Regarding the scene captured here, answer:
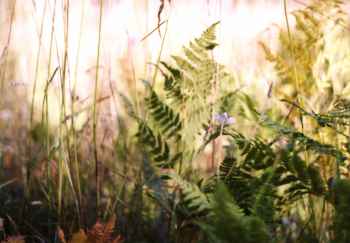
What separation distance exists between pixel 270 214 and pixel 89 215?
59cm

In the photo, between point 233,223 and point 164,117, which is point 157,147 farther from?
point 233,223

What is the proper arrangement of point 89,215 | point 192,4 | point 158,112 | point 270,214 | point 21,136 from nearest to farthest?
point 270,214
point 158,112
point 89,215
point 21,136
point 192,4

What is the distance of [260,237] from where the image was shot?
87 cm

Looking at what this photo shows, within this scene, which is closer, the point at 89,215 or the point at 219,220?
the point at 219,220

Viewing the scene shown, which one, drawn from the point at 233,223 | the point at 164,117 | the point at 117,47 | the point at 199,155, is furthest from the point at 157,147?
the point at 117,47

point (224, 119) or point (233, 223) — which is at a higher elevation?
point (224, 119)

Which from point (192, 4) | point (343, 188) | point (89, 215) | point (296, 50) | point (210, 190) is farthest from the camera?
point (192, 4)

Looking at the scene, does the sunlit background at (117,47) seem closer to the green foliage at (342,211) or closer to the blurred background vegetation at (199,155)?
the blurred background vegetation at (199,155)

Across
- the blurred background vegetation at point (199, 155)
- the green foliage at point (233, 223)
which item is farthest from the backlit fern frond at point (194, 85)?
the green foliage at point (233, 223)

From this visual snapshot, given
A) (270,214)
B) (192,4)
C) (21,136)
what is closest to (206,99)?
(270,214)

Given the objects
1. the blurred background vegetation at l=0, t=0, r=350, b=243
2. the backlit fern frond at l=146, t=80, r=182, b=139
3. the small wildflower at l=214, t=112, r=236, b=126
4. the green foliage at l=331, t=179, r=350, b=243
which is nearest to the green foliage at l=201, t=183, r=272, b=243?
the blurred background vegetation at l=0, t=0, r=350, b=243

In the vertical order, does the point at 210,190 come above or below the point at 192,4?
below

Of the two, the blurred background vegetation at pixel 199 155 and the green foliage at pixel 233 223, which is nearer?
the green foliage at pixel 233 223

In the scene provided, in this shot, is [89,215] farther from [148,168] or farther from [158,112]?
[158,112]
